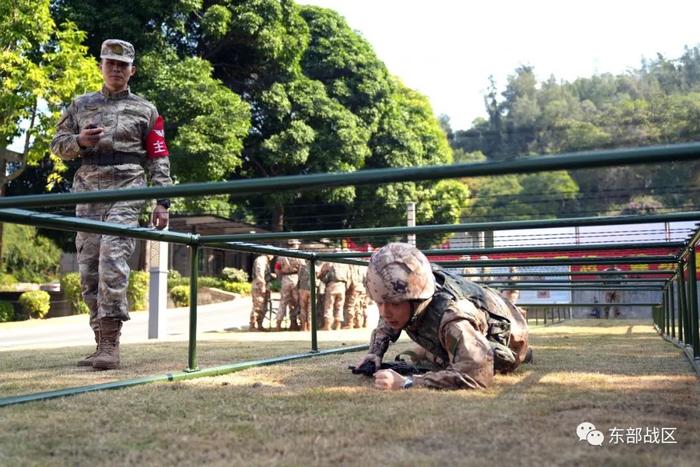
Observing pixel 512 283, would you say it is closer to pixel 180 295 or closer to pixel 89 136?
pixel 89 136

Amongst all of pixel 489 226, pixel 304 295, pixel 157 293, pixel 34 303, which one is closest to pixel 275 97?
pixel 34 303

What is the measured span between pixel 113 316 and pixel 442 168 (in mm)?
2584

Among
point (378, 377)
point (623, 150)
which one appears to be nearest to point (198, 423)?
point (378, 377)

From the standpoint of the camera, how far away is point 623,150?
155 centimetres

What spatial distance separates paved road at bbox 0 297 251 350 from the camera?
375 inches

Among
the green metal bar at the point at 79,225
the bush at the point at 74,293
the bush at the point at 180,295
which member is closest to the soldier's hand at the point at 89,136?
the green metal bar at the point at 79,225

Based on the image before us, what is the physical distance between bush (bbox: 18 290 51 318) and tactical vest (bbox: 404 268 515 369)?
46.2 feet

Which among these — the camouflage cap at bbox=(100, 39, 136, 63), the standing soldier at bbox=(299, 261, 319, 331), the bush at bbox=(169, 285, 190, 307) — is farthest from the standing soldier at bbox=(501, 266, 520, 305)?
the bush at bbox=(169, 285, 190, 307)

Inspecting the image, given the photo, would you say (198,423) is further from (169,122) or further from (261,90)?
(261,90)

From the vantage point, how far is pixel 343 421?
198cm

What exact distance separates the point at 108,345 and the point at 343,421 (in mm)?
2149

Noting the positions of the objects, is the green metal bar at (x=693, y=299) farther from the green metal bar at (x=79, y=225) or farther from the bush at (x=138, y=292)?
the bush at (x=138, y=292)

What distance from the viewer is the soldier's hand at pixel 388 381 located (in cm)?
264

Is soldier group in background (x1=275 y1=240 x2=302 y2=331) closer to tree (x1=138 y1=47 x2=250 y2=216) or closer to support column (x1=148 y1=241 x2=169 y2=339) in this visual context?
support column (x1=148 y1=241 x2=169 y2=339)
